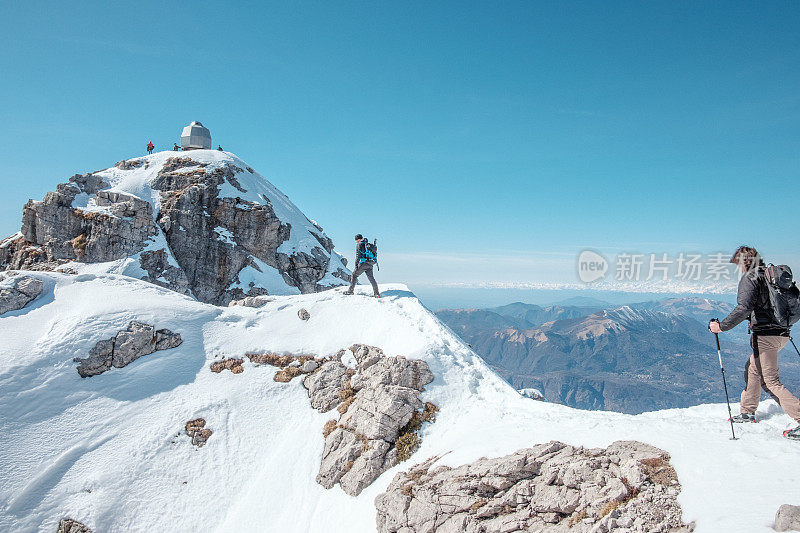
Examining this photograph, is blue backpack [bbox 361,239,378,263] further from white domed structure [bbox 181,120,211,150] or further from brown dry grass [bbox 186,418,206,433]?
Answer: white domed structure [bbox 181,120,211,150]

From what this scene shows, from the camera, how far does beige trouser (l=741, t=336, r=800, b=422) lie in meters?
8.61

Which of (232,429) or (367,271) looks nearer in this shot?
(232,429)

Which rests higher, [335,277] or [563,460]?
[335,277]

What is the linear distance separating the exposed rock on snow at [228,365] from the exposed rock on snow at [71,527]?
22.2ft

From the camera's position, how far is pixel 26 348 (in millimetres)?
15578

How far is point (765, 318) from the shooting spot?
9.01 meters

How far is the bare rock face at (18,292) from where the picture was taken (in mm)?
17438

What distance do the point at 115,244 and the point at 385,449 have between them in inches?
1901

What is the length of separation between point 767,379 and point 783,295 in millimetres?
2189

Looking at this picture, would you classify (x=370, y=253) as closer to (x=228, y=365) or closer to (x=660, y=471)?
(x=228, y=365)

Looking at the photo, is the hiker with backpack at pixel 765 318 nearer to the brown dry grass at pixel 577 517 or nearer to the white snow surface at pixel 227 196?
the brown dry grass at pixel 577 517

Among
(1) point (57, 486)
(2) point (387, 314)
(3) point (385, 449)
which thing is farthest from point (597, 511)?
(1) point (57, 486)

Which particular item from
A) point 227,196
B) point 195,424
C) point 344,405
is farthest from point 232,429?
point 227,196

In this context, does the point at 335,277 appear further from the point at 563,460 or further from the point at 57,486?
the point at 563,460
